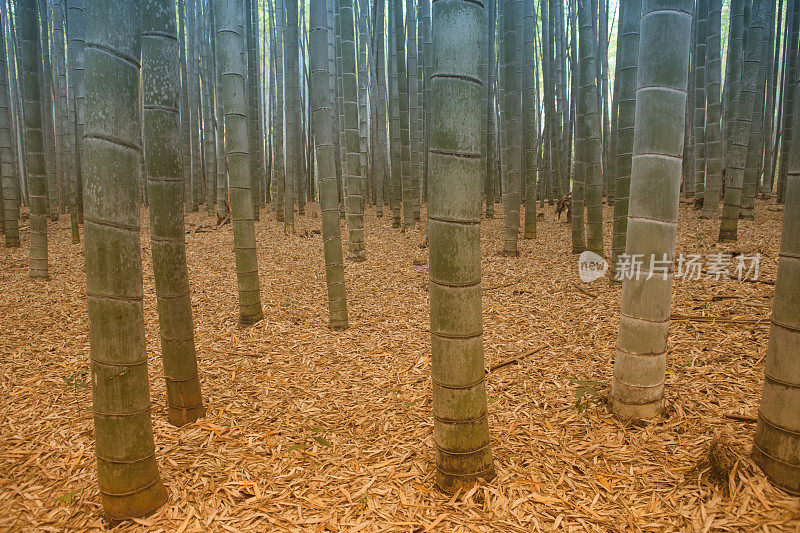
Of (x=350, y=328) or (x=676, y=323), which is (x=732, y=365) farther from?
(x=350, y=328)

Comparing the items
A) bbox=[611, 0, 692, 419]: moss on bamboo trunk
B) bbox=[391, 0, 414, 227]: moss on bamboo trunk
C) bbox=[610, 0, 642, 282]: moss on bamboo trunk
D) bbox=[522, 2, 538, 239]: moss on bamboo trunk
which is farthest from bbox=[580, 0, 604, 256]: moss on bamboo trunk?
bbox=[391, 0, 414, 227]: moss on bamboo trunk

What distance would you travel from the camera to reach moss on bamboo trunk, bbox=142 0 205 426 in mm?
1880

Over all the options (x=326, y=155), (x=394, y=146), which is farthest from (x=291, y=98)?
(x=326, y=155)

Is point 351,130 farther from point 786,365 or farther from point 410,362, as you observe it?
point 786,365

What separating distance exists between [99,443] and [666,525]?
181cm

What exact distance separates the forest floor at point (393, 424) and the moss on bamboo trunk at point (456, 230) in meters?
0.29

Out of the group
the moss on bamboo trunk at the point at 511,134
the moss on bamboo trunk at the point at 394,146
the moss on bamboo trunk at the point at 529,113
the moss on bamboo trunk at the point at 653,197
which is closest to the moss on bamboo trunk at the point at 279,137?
the moss on bamboo trunk at the point at 394,146

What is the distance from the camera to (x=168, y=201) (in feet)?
6.51

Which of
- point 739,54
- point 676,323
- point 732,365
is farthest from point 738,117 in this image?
point 732,365

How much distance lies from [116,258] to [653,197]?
192 centimetres

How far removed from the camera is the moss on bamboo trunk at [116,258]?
1300mm

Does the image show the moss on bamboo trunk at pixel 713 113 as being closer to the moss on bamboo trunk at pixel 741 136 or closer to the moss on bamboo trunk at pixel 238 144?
the moss on bamboo trunk at pixel 741 136

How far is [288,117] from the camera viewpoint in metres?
7.14

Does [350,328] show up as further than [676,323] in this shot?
Yes
